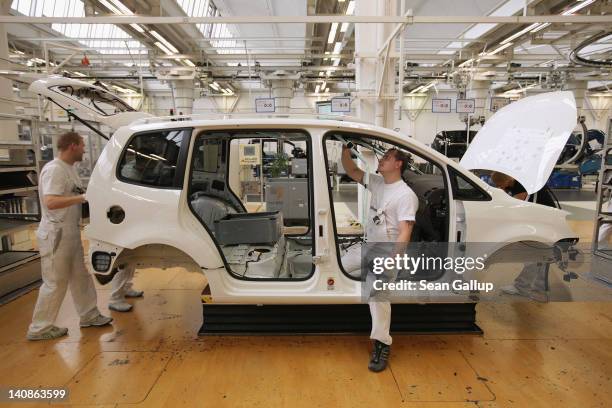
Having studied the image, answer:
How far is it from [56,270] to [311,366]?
6.93ft

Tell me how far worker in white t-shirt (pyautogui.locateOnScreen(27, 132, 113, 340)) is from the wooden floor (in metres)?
0.21

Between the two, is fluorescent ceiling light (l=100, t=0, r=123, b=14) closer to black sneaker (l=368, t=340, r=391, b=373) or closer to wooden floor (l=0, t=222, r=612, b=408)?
wooden floor (l=0, t=222, r=612, b=408)

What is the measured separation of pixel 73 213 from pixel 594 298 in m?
4.89

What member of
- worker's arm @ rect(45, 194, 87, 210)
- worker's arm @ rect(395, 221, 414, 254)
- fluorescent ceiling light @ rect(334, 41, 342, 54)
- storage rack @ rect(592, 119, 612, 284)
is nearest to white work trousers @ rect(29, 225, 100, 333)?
worker's arm @ rect(45, 194, 87, 210)

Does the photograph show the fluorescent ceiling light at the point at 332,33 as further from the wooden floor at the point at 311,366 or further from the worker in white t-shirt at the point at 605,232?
the wooden floor at the point at 311,366

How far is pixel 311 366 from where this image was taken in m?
2.53

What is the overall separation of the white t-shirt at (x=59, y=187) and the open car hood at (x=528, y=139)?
3252mm

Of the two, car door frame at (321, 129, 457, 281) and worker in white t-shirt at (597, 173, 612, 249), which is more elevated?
car door frame at (321, 129, 457, 281)

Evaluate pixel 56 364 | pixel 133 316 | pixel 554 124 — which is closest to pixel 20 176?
pixel 133 316

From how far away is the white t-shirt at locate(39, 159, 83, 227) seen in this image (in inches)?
106

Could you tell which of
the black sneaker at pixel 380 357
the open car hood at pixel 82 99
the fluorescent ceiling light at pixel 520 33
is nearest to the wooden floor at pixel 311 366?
the black sneaker at pixel 380 357

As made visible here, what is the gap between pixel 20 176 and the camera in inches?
152

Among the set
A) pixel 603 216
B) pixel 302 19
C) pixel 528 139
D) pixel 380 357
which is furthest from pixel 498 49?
pixel 380 357

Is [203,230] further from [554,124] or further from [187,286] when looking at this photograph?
[554,124]
